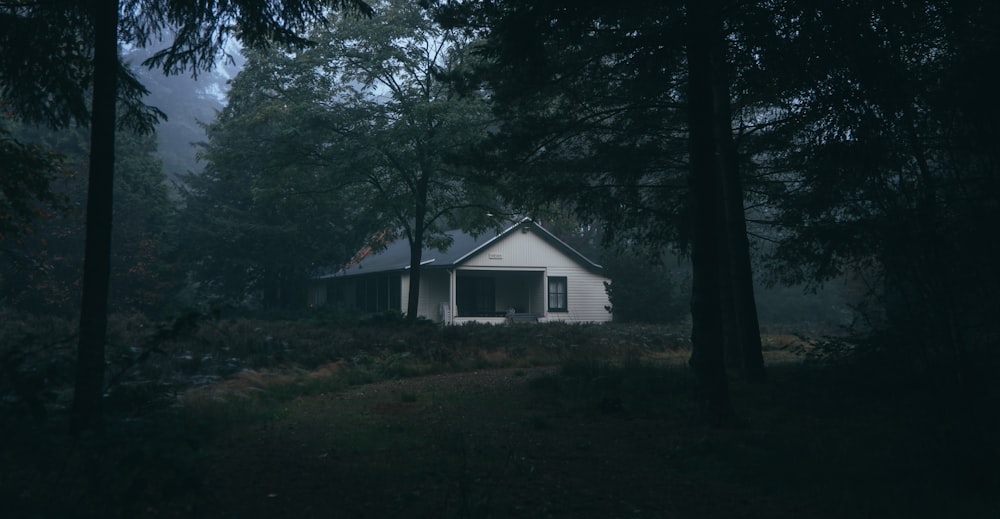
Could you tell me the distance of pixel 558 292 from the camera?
35.9 meters

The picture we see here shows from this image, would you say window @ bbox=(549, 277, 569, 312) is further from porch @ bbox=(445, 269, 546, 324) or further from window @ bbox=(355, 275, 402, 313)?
window @ bbox=(355, 275, 402, 313)

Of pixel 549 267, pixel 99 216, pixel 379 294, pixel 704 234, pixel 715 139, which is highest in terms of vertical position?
pixel 715 139

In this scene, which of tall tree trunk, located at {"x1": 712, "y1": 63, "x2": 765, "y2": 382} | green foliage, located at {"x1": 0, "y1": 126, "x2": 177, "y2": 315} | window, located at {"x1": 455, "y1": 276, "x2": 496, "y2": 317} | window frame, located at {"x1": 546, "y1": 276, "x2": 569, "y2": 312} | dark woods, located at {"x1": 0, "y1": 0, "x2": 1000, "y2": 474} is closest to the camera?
dark woods, located at {"x1": 0, "y1": 0, "x2": 1000, "y2": 474}

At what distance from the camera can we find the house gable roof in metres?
32.7

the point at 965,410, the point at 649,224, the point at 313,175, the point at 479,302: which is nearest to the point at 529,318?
the point at 479,302

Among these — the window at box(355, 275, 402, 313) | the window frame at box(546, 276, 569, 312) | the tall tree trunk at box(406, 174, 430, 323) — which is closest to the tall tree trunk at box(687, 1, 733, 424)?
the tall tree trunk at box(406, 174, 430, 323)

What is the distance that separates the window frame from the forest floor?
24.3 m

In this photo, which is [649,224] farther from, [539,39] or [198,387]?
[198,387]

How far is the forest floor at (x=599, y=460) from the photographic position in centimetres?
546

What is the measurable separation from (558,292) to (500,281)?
3338 mm

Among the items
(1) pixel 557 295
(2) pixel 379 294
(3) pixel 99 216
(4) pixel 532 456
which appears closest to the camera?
(4) pixel 532 456

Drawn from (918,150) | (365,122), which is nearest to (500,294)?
(365,122)

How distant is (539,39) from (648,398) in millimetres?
5628

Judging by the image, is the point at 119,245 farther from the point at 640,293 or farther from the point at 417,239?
the point at 640,293
